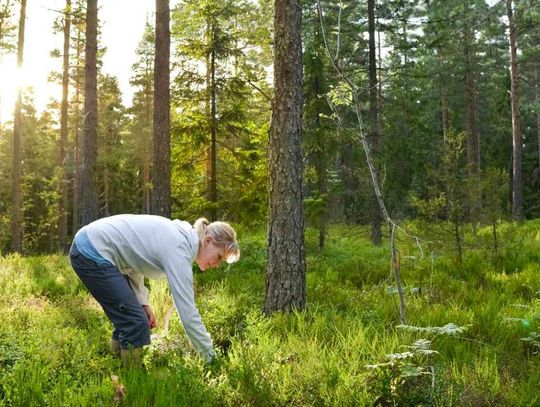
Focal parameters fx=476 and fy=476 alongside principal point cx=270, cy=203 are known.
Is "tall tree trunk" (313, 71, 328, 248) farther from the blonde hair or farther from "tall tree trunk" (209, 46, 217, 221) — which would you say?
the blonde hair

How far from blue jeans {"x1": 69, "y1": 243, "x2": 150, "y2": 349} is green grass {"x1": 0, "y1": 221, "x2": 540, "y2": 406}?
24 cm

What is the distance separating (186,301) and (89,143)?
33.6ft

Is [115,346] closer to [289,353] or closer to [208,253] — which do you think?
[208,253]

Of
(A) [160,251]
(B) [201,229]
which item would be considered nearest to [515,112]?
(B) [201,229]

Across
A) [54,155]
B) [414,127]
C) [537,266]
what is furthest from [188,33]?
[414,127]

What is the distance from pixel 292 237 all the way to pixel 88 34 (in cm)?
1027

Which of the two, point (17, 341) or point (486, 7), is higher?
point (486, 7)

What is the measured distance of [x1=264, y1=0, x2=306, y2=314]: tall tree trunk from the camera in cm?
547

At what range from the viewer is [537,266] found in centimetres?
835

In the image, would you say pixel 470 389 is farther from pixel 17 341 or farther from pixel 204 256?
pixel 17 341

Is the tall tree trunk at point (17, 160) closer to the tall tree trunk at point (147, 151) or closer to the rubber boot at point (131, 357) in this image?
the tall tree trunk at point (147, 151)

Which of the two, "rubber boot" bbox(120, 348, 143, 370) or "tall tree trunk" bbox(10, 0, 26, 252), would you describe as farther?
"tall tree trunk" bbox(10, 0, 26, 252)

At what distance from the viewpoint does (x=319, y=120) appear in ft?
40.4

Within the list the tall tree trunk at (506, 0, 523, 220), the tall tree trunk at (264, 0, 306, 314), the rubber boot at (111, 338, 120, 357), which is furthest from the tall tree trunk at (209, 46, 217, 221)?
the tall tree trunk at (506, 0, 523, 220)
